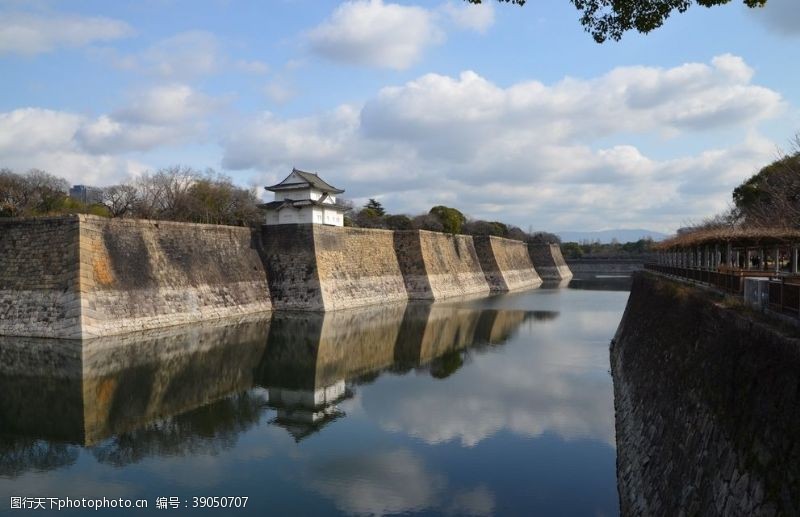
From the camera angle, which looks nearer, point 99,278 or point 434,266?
point 99,278

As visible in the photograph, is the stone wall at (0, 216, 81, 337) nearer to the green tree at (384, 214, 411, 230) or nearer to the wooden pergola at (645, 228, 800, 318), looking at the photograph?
the wooden pergola at (645, 228, 800, 318)

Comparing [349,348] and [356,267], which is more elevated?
[356,267]

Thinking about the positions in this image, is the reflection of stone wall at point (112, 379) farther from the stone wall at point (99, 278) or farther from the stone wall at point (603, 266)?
the stone wall at point (603, 266)

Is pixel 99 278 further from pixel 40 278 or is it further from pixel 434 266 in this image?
pixel 434 266

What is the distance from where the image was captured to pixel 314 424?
9547mm

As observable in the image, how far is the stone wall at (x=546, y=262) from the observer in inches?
2377

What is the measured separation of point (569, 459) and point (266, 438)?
444cm

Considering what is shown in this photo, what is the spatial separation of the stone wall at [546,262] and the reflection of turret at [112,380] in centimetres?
4769

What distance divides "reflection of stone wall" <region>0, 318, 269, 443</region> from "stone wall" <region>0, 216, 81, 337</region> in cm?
54

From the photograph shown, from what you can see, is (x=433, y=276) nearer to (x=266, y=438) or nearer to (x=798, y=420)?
(x=266, y=438)

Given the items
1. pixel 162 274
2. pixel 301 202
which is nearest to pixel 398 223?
pixel 301 202

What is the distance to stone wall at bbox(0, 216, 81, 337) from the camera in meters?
15.5

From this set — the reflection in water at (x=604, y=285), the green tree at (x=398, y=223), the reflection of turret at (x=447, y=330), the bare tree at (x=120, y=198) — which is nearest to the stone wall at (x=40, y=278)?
the reflection of turret at (x=447, y=330)

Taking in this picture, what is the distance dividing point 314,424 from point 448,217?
168 feet
